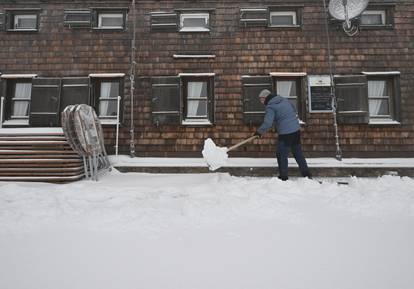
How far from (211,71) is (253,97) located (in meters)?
1.31

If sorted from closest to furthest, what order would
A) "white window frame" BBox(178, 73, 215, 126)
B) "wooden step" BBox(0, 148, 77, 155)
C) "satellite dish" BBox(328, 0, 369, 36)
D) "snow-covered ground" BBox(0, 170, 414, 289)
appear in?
"snow-covered ground" BBox(0, 170, 414, 289) < "wooden step" BBox(0, 148, 77, 155) < "satellite dish" BBox(328, 0, 369, 36) < "white window frame" BBox(178, 73, 215, 126)

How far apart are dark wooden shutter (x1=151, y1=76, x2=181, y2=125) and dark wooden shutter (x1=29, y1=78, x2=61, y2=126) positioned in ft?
8.36

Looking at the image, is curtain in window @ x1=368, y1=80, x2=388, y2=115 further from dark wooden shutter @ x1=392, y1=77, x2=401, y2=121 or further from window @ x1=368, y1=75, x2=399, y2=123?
dark wooden shutter @ x1=392, y1=77, x2=401, y2=121

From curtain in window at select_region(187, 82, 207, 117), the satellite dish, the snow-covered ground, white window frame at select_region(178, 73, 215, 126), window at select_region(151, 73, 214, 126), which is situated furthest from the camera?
curtain in window at select_region(187, 82, 207, 117)

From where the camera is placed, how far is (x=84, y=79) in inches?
288

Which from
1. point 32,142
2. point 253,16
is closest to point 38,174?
point 32,142

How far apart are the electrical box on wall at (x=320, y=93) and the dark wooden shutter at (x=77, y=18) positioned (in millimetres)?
6159

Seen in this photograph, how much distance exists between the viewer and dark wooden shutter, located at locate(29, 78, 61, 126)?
7.17m

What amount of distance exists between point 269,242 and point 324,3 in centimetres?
726

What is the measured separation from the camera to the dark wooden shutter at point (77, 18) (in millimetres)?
7441

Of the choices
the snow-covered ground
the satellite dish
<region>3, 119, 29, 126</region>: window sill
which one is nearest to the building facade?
<region>3, 119, 29, 126</region>: window sill

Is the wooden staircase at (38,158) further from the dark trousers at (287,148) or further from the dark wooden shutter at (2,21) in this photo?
the dark wooden shutter at (2,21)

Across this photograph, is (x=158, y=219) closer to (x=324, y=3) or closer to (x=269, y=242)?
(x=269, y=242)

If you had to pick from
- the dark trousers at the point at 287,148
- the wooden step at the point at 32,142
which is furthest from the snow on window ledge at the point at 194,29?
the wooden step at the point at 32,142
